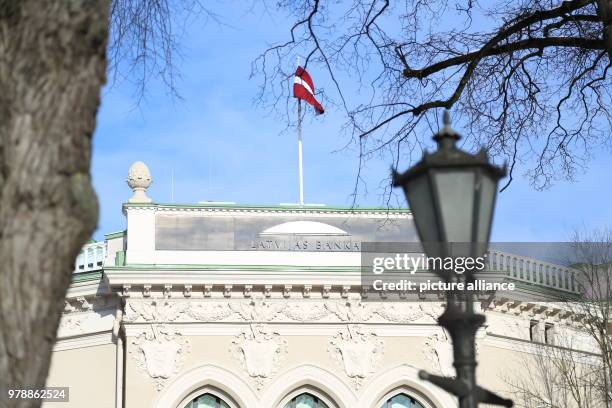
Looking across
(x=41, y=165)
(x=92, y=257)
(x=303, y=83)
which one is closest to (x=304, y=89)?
(x=303, y=83)

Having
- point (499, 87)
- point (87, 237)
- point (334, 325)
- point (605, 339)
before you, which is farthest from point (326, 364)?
point (87, 237)

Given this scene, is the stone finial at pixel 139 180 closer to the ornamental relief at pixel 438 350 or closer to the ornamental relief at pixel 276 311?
the ornamental relief at pixel 276 311

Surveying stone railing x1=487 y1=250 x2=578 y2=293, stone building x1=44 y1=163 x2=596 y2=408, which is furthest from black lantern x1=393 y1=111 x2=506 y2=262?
stone railing x1=487 y1=250 x2=578 y2=293

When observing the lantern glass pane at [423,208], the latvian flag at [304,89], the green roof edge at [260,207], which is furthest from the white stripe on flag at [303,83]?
the lantern glass pane at [423,208]

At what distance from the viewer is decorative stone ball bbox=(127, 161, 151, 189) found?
89.4 feet

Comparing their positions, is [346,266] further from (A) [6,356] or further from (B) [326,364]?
(A) [6,356]

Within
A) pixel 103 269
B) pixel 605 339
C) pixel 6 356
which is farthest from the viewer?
pixel 605 339

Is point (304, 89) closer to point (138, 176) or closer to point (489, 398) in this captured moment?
point (138, 176)

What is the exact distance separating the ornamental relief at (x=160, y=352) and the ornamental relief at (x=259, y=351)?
1.18 metres

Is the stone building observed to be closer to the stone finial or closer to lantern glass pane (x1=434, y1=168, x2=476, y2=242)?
the stone finial

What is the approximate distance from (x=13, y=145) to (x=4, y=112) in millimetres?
155

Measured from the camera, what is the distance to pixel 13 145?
200 inches

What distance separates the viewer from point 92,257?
2750 centimetres

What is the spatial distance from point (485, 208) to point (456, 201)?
181 millimetres
